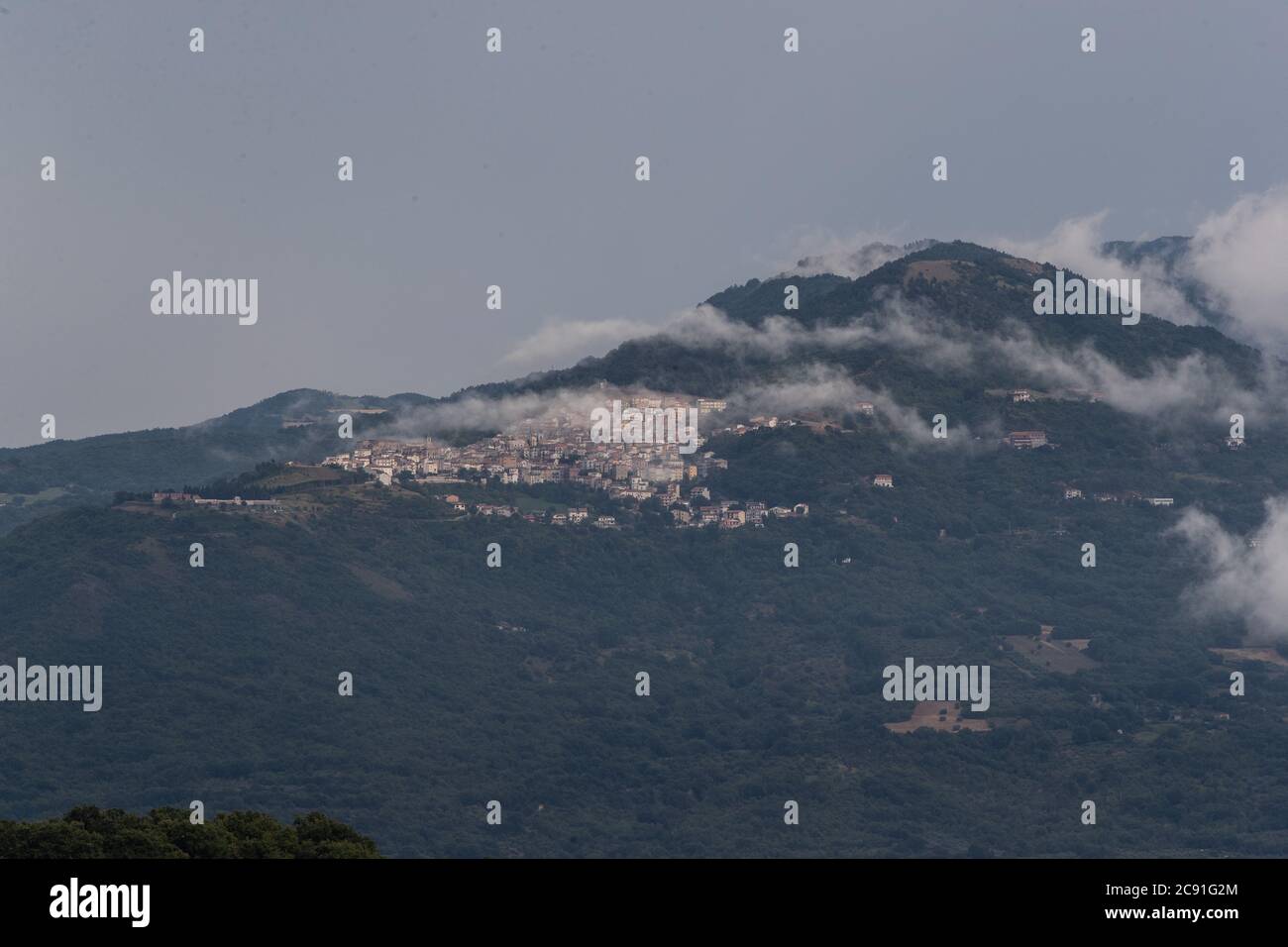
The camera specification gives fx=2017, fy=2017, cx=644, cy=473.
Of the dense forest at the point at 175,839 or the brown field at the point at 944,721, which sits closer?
the dense forest at the point at 175,839

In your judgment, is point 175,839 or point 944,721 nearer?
point 175,839

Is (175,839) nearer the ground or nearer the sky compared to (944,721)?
nearer the ground

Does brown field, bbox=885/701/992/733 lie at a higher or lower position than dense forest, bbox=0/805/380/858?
higher

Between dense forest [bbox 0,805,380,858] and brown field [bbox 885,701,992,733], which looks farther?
brown field [bbox 885,701,992,733]

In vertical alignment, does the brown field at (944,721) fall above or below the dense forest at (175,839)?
above
